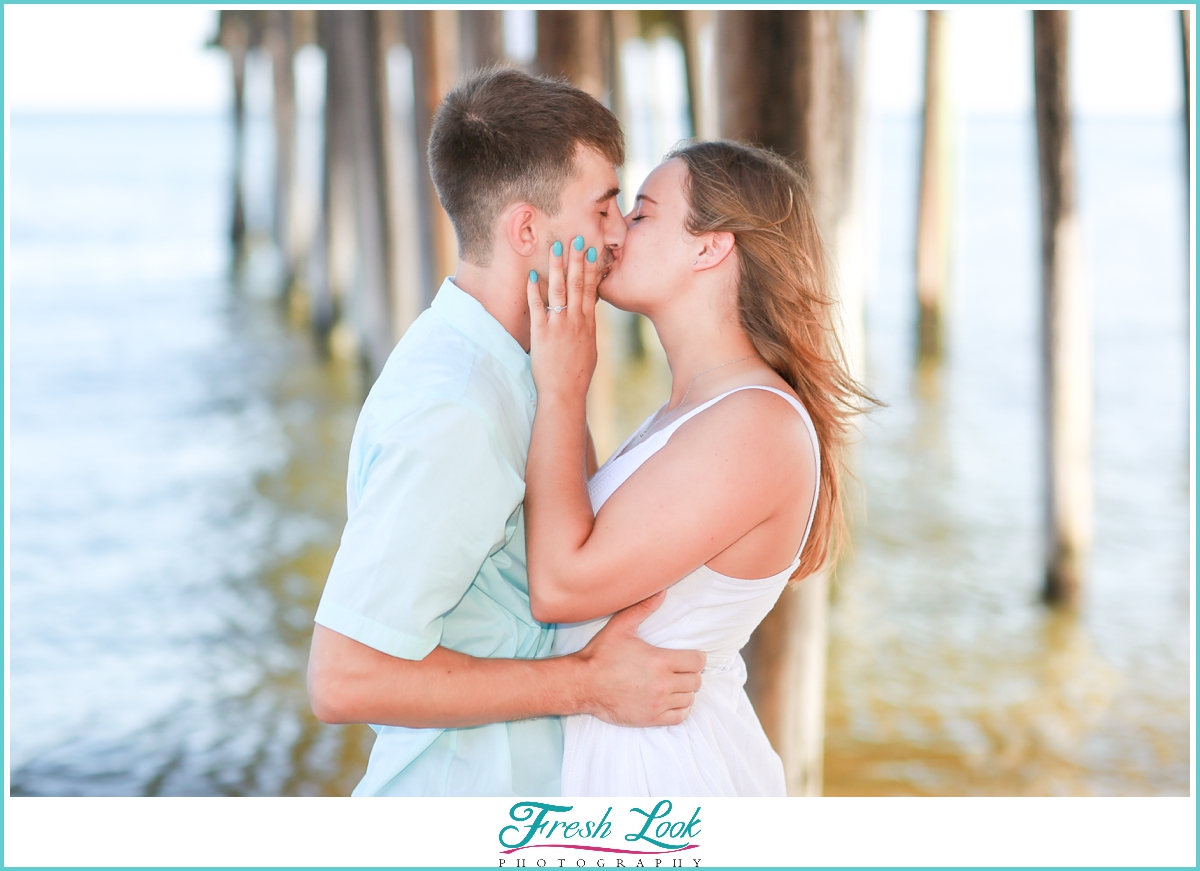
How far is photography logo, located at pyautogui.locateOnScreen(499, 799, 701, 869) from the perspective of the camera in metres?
2.12

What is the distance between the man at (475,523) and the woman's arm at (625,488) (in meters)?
0.07

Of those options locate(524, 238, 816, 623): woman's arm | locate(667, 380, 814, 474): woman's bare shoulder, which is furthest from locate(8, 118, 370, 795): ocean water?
locate(667, 380, 814, 474): woman's bare shoulder

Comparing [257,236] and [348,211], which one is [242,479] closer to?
[348,211]

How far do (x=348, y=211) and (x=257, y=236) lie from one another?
15816 mm

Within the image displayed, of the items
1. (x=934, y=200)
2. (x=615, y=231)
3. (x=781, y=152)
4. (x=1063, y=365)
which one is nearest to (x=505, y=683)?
(x=615, y=231)

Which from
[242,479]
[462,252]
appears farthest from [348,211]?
[462,252]

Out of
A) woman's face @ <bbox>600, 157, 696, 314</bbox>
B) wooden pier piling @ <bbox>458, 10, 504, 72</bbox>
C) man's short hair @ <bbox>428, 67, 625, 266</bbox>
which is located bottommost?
woman's face @ <bbox>600, 157, 696, 314</bbox>

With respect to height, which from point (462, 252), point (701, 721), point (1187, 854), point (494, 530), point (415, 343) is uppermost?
point (462, 252)

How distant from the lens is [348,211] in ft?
46.1

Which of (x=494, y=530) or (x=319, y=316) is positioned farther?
(x=319, y=316)

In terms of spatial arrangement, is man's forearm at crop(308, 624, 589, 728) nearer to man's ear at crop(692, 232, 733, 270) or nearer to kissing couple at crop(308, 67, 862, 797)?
kissing couple at crop(308, 67, 862, 797)

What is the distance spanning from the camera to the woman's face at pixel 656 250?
6.93 ft

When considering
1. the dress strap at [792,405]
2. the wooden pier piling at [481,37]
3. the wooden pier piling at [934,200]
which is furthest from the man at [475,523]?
the wooden pier piling at [934,200]

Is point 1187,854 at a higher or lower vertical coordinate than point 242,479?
higher
